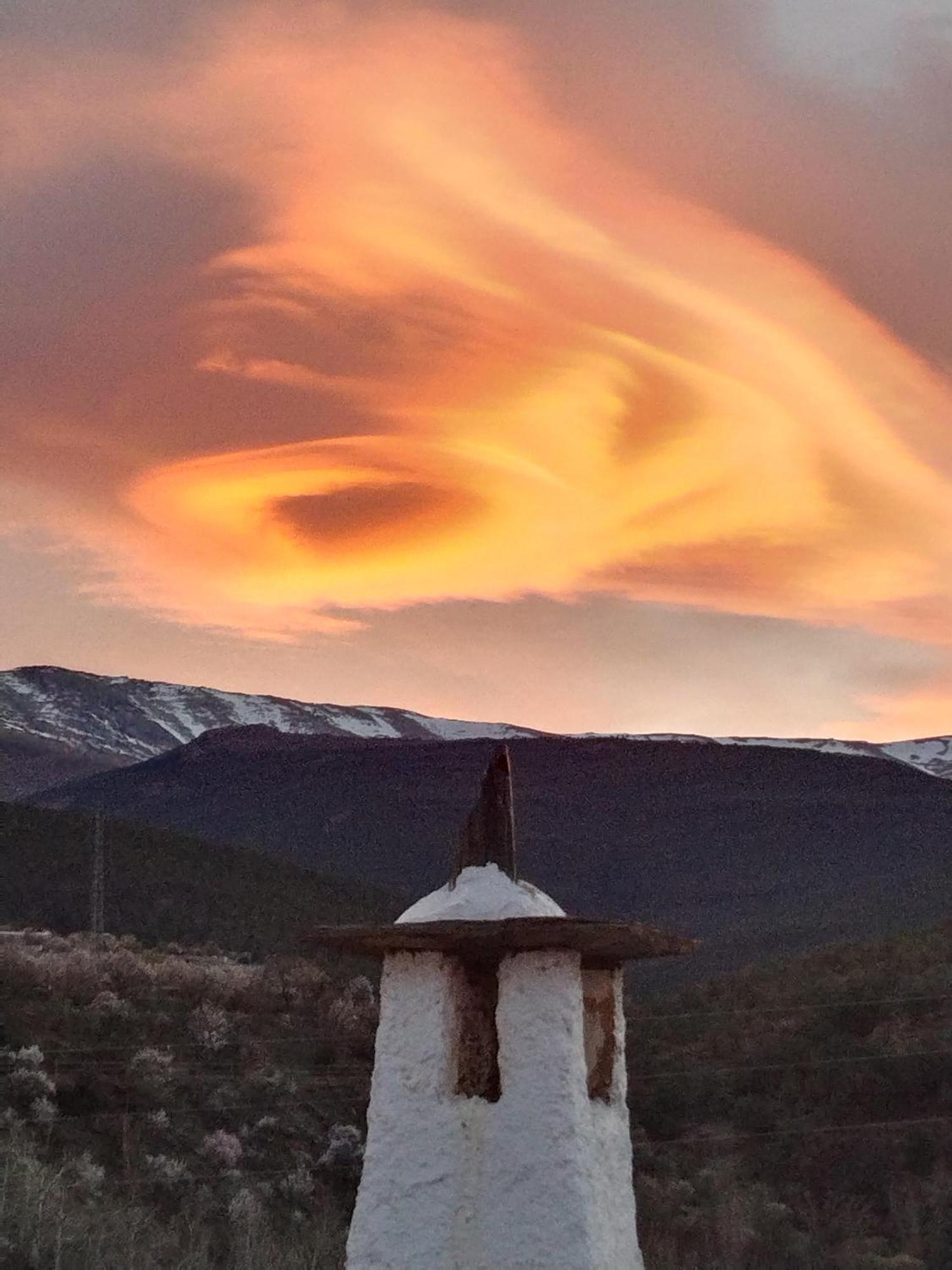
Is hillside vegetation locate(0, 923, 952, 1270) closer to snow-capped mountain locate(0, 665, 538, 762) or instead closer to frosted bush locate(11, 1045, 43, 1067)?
frosted bush locate(11, 1045, 43, 1067)

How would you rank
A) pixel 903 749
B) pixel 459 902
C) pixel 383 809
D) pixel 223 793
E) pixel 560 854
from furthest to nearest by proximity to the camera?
pixel 903 749 → pixel 223 793 → pixel 383 809 → pixel 560 854 → pixel 459 902

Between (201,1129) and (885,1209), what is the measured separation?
12.0m

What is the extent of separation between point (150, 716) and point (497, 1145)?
108601 millimetres

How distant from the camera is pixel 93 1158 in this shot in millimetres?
25688

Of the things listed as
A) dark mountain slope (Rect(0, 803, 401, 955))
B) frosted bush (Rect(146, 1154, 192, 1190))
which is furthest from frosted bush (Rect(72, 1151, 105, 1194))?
dark mountain slope (Rect(0, 803, 401, 955))

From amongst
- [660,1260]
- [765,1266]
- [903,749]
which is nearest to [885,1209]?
[765,1266]

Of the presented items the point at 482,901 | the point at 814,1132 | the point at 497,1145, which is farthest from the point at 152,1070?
the point at 497,1145

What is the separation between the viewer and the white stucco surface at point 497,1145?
7914 mm

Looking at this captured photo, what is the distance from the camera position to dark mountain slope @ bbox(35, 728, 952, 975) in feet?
193

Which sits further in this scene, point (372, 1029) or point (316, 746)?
point (316, 746)

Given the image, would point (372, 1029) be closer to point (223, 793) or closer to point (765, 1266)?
point (765, 1266)

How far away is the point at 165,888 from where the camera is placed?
5072 cm

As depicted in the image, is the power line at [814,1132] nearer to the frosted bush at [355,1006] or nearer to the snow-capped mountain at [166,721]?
the frosted bush at [355,1006]

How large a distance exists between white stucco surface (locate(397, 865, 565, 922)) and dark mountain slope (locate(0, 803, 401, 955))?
3720 cm
